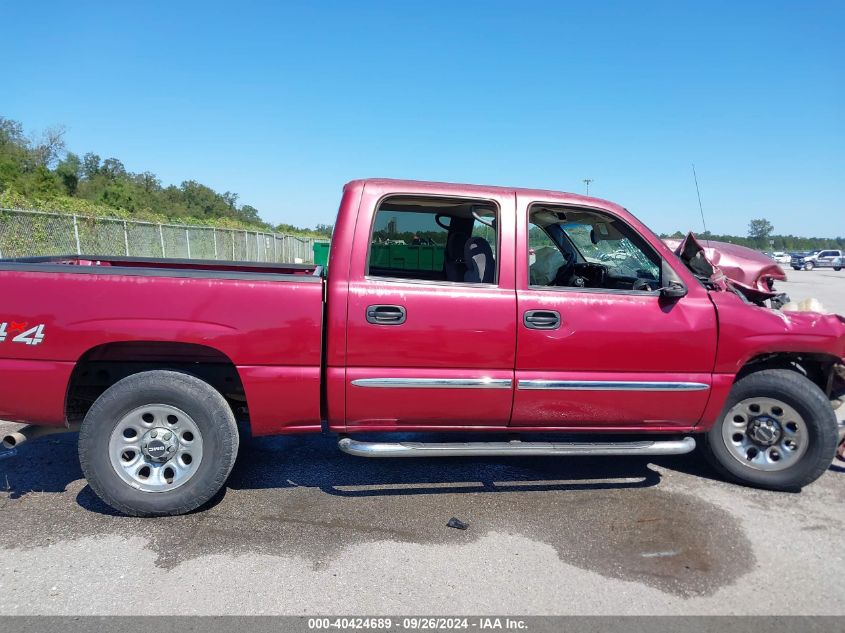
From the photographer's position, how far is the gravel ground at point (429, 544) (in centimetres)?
261

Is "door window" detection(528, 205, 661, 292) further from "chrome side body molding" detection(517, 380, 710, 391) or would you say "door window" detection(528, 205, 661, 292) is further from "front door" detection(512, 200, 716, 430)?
"chrome side body molding" detection(517, 380, 710, 391)

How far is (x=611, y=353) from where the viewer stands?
11.1 ft

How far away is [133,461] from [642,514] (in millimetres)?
3145

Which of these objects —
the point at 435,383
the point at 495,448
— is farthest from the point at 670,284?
the point at 435,383

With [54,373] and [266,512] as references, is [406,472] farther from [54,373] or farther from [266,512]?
[54,373]

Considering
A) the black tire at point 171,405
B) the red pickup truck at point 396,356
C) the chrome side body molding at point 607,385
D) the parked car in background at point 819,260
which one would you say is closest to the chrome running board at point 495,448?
the red pickup truck at point 396,356

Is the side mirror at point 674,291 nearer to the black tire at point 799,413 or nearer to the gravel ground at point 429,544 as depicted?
the black tire at point 799,413

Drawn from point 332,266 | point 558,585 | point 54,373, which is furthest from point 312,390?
point 558,585

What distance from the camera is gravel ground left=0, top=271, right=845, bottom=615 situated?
103 inches

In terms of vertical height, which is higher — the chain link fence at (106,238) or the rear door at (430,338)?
the chain link fence at (106,238)

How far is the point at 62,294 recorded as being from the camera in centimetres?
303

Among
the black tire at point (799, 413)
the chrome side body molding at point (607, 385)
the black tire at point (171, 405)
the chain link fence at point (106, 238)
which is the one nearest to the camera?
the black tire at point (171, 405)

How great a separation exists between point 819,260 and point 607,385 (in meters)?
59.0

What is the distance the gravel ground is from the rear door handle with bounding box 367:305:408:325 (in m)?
1.22
